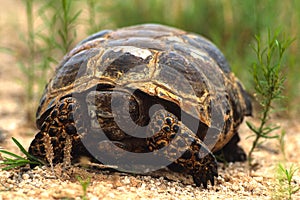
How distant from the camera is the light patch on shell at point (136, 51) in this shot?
316 cm

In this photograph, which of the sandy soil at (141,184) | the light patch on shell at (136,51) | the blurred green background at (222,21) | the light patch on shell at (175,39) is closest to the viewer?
the sandy soil at (141,184)

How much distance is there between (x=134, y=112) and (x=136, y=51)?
1.49 feet

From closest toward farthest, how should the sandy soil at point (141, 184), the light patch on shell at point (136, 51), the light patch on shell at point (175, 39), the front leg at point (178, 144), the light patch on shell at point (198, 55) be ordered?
the sandy soil at point (141, 184), the front leg at point (178, 144), the light patch on shell at point (136, 51), the light patch on shell at point (198, 55), the light patch on shell at point (175, 39)

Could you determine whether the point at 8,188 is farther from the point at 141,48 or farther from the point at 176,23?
the point at 176,23

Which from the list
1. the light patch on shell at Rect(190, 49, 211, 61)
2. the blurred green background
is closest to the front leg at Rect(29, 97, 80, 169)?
the light patch on shell at Rect(190, 49, 211, 61)

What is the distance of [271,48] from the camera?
3531 millimetres

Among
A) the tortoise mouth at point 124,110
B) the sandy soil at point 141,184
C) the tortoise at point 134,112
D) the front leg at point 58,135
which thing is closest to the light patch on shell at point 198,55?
the tortoise at point 134,112

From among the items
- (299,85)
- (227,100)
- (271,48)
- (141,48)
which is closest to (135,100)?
(141,48)

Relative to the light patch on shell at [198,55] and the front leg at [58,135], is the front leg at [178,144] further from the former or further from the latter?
the light patch on shell at [198,55]

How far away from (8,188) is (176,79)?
1247 mm

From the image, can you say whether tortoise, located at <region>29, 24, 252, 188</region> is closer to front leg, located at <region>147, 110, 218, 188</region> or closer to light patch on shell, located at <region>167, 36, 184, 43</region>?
front leg, located at <region>147, 110, 218, 188</region>

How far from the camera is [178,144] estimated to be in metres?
2.92

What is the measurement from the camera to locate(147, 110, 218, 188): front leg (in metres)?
2.92

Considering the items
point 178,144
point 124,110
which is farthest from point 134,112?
point 178,144
